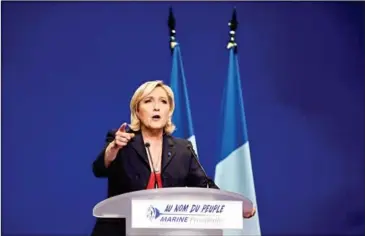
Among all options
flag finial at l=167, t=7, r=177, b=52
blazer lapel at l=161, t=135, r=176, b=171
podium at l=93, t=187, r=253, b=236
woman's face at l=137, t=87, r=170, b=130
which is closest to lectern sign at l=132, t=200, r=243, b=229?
podium at l=93, t=187, r=253, b=236

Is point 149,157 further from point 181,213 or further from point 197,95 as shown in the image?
point 197,95

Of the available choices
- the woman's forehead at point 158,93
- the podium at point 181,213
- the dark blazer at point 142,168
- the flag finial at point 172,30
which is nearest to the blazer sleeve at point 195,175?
the dark blazer at point 142,168

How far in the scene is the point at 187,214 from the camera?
1.87 metres

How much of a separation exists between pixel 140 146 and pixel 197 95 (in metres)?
1.30

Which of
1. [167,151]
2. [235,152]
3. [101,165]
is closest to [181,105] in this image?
[235,152]

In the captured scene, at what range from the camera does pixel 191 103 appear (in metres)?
4.02

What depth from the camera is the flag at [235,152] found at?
12.6 ft

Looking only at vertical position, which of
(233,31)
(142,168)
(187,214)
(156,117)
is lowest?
(187,214)

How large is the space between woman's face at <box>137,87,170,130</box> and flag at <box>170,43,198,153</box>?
0.97 m

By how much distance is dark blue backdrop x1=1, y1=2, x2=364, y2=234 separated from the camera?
155 inches

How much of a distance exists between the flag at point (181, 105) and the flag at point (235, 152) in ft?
0.69

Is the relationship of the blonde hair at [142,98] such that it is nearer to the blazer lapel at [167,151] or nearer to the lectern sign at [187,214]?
the blazer lapel at [167,151]

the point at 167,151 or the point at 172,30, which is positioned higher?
the point at 172,30

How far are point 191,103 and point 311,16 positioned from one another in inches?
38.5
